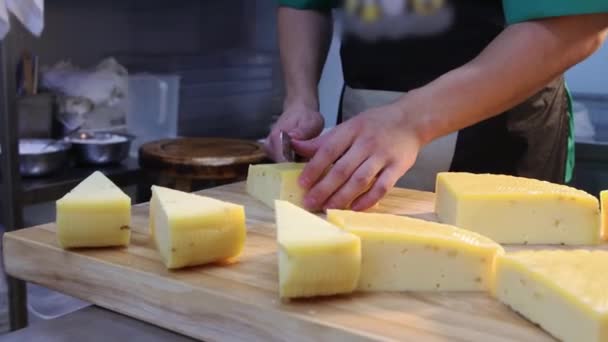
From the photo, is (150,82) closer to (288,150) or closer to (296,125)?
(296,125)

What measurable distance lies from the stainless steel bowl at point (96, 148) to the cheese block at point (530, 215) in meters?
1.16

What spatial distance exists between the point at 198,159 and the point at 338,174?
736 mm

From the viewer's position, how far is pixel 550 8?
2.95 feet

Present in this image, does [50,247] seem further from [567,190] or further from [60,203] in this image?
[567,190]

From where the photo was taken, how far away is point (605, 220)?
898 mm

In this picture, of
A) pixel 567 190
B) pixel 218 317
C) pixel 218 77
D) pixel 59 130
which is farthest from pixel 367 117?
pixel 218 77

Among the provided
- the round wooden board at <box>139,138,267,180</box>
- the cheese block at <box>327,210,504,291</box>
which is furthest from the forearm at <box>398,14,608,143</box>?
the round wooden board at <box>139,138,267,180</box>

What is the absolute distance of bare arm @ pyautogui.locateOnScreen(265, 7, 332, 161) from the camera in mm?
1246

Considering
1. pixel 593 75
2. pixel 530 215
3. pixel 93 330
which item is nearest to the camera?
pixel 93 330

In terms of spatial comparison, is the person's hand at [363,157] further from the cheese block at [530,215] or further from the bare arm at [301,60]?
the bare arm at [301,60]

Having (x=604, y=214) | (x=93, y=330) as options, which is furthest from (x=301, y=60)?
(x=93, y=330)

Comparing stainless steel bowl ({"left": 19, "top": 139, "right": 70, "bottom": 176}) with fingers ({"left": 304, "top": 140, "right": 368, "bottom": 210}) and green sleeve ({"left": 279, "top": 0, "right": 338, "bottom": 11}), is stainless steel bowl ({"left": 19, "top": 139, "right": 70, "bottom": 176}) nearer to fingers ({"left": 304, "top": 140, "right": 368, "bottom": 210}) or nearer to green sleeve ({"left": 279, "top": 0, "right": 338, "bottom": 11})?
green sleeve ({"left": 279, "top": 0, "right": 338, "bottom": 11})

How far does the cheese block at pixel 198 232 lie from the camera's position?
0.73 meters

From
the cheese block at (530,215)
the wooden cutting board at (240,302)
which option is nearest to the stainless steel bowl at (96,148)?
the wooden cutting board at (240,302)
